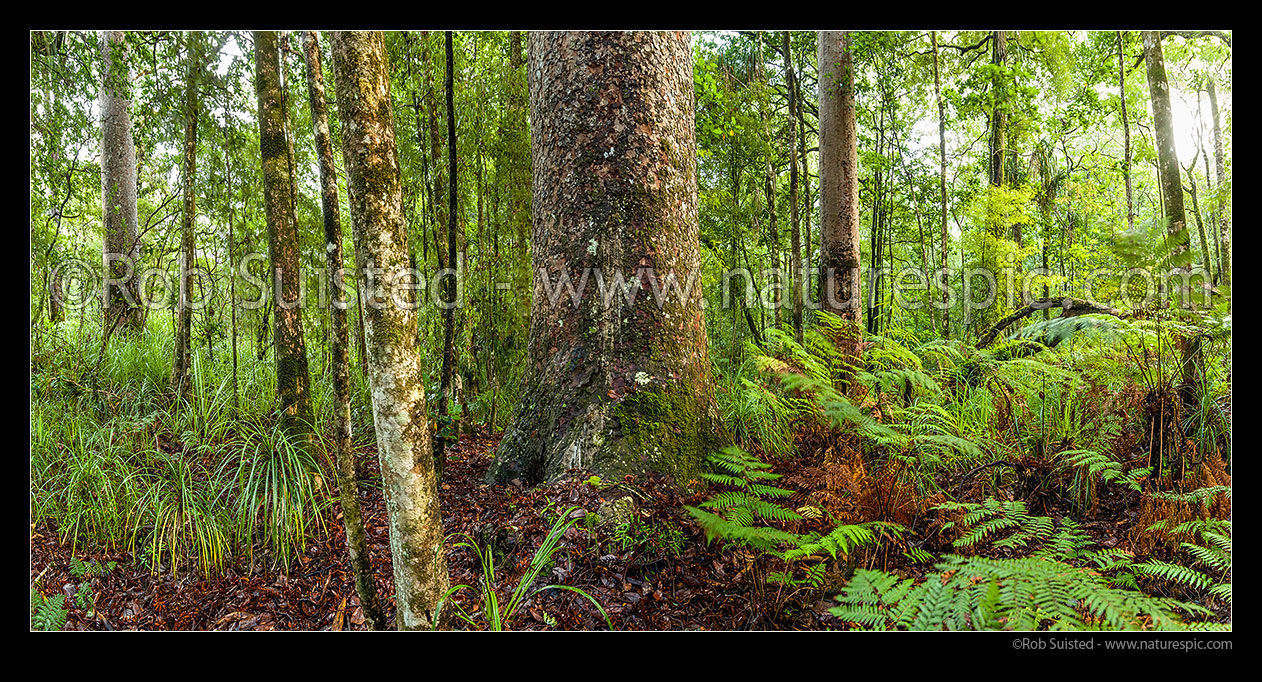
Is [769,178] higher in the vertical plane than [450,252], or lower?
higher

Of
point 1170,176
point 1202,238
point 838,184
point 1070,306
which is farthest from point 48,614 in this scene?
point 1202,238

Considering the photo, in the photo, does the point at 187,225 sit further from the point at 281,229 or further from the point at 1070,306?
the point at 1070,306

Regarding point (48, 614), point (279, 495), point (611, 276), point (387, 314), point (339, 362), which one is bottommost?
point (48, 614)

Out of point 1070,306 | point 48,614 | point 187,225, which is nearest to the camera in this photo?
point 48,614

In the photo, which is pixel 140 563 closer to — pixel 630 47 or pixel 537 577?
pixel 537 577

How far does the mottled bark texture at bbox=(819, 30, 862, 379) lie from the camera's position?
5.00 meters

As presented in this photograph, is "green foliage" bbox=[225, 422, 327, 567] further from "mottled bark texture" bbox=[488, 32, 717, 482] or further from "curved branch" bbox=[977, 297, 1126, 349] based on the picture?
"curved branch" bbox=[977, 297, 1126, 349]

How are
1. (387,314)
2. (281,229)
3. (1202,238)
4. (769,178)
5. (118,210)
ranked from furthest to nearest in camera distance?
(769,178), (1202,238), (118,210), (281,229), (387,314)

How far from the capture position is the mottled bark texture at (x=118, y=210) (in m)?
6.41

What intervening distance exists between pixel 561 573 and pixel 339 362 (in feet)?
4.58

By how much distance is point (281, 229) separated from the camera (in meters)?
3.67

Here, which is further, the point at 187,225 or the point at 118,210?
the point at 118,210

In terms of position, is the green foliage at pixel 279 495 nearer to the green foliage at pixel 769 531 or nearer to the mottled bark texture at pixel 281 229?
the mottled bark texture at pixel 281 229

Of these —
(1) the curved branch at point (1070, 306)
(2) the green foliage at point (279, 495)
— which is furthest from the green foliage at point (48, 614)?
(1) the curved branch at point (1070, 306)
